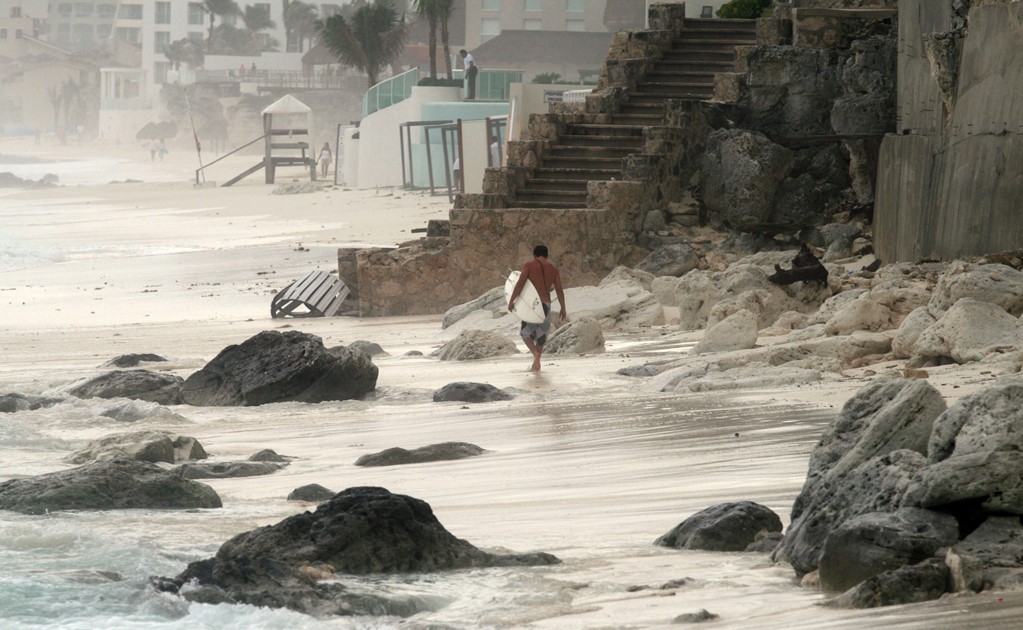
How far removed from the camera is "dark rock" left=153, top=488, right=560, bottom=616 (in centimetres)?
552

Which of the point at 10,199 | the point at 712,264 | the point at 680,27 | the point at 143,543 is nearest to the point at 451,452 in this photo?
the point at 143,543

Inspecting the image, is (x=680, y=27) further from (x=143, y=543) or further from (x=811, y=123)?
(x=143, y=543)

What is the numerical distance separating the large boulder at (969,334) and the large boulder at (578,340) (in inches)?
141

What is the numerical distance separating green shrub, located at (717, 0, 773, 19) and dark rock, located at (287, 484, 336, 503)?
1878cm

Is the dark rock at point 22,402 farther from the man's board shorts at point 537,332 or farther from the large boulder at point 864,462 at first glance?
the large boulder at point 864,462

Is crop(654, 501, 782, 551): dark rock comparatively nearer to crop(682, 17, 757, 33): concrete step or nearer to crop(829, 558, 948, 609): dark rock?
crop(829, 558, 948, 609): dark rock

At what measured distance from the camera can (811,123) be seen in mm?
19844

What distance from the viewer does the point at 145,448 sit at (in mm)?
8719

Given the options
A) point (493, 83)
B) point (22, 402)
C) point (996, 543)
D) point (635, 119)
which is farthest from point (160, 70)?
point (996, 543)

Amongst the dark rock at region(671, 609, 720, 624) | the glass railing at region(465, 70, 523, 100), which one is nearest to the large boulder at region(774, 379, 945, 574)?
the dark rock at region(671, 609, 720, 624)

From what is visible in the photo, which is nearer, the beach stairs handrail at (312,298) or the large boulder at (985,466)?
the large boulder at (985,466)

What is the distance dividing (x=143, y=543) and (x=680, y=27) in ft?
56.5

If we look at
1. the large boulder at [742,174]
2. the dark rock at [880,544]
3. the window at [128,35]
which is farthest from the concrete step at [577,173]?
the window at [128,35]

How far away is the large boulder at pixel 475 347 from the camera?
13539 millimetres
